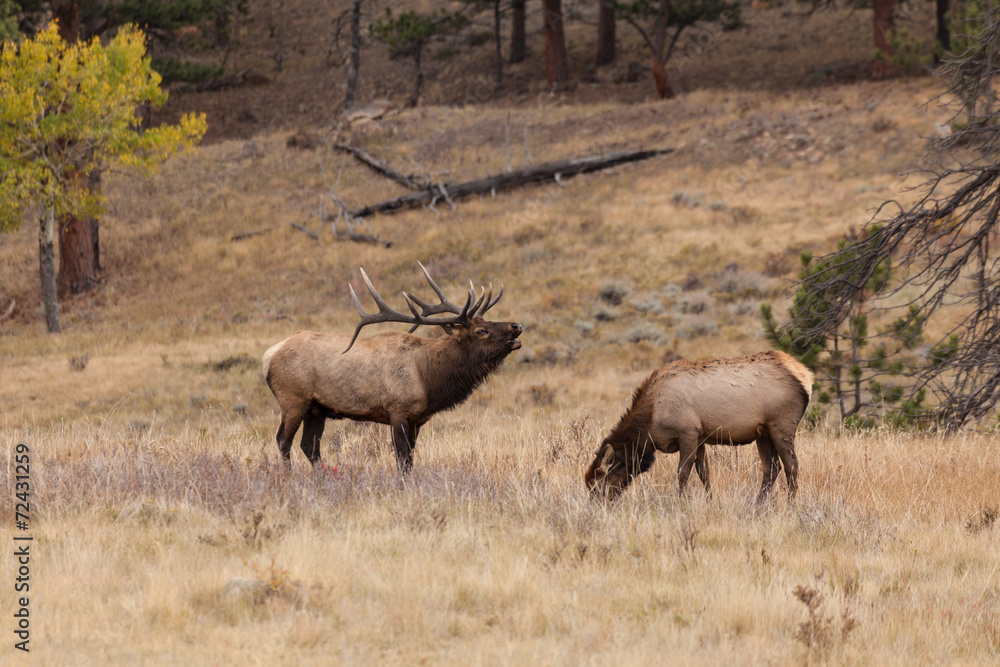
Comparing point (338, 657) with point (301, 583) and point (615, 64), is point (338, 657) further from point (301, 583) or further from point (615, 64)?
point (615, 64)

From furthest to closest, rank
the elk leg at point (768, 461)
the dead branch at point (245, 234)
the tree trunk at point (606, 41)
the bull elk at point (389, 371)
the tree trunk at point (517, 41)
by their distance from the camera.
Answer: the tree trunk at point (517, 41) < the tree trunk at point (606, 41) < the dead branch at point (245, 234) < the bull elk at point (389, 371) < the elk leg at point (768, 461)

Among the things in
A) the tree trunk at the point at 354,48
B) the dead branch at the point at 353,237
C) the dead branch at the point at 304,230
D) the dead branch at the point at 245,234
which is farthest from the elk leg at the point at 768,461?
the tree trunk at the point at 354,48

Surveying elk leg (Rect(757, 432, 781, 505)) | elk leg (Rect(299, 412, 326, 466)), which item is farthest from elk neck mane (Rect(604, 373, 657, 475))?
elk leg (Rect(299, 412, 326, 466))

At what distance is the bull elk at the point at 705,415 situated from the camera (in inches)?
272

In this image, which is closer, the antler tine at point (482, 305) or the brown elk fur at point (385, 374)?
the brown elk fur at point (385, 374)

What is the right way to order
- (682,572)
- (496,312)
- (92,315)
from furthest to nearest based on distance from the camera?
1. (92,315)
2. (496,312)
3. (682,572)

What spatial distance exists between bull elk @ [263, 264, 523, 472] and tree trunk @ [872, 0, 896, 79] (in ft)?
95.9

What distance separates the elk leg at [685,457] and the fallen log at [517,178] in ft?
73.9

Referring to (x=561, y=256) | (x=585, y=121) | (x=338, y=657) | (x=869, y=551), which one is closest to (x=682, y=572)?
(x=869, y=551)

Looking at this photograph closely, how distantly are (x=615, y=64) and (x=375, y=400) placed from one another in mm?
38526

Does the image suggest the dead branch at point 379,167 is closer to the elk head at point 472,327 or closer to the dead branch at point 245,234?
the dead branch at point 245,234

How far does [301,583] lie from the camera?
4609 millimetres

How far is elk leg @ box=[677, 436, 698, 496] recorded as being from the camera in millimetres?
6879

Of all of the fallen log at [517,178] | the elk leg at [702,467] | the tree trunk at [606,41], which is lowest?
the elk leg at [702,467]
